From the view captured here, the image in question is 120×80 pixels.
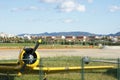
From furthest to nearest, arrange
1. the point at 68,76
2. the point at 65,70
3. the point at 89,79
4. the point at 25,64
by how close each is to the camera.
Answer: the point at 68,76 < the point at 89,79 < the point at 65,70 < the point at 25,64

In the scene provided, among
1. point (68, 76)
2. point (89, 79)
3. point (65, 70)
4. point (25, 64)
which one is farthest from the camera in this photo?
point (68, 76)

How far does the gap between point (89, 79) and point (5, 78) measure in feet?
15.7

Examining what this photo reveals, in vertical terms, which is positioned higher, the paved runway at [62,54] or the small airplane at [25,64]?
the small airplane at [25,64]

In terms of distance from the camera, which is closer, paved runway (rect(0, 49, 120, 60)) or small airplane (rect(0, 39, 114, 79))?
small airplane (rect(0, 39, 114, 79))

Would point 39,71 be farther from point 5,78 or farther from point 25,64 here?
point 5,78

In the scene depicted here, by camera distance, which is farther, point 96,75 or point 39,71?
point 96,75

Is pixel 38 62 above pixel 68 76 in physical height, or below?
above

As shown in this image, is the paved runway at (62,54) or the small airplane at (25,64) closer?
the small airplane at (25,64)

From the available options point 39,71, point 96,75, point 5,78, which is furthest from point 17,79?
point 96,75

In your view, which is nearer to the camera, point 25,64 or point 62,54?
point 25,64

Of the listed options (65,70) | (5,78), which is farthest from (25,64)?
(5,78)

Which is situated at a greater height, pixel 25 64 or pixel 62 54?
pixel 25 64

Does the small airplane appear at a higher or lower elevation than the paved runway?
higher

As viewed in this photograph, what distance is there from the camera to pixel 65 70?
17.9m
